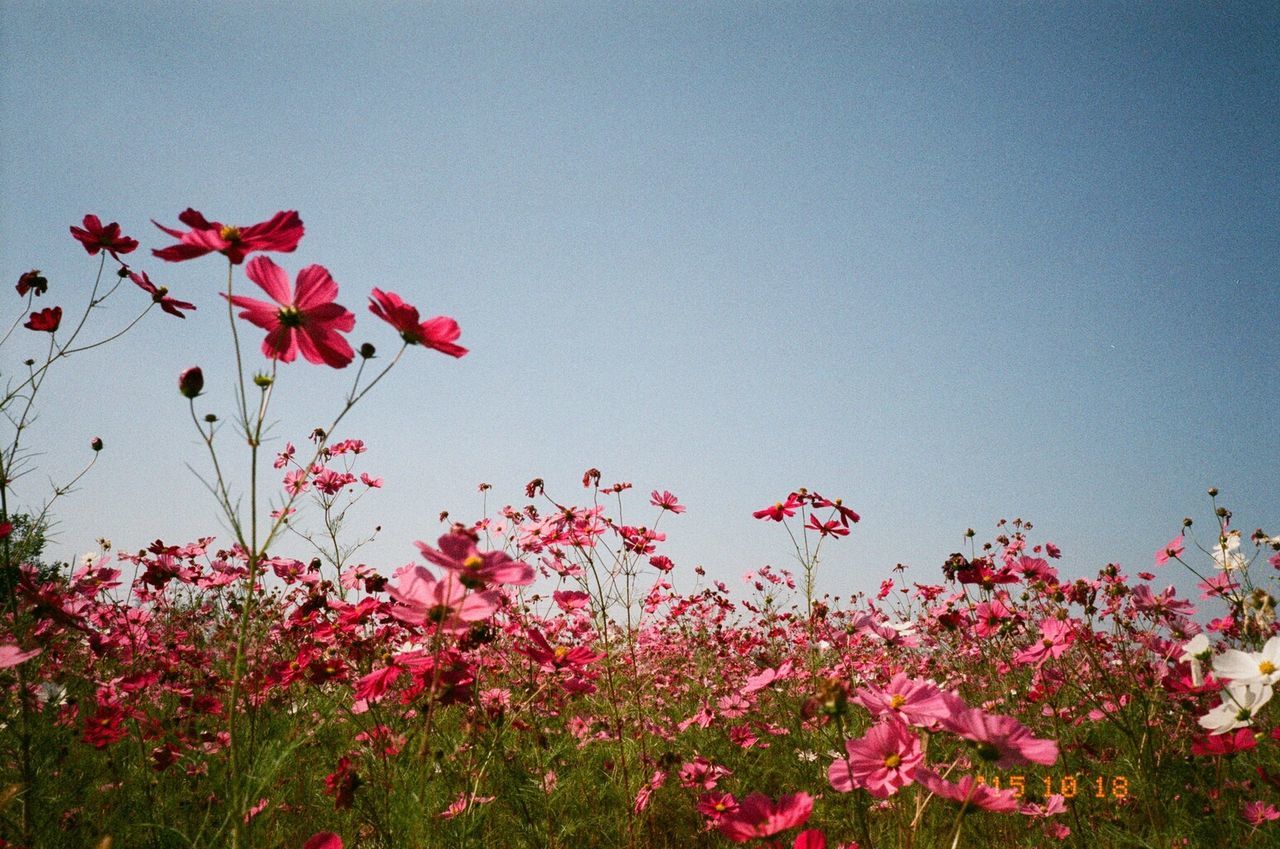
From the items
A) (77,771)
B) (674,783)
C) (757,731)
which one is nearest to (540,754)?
(674,783)

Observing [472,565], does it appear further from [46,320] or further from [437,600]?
[46,320]

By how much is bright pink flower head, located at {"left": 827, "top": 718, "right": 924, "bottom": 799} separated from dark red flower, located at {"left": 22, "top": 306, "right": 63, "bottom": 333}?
2247 millimetres

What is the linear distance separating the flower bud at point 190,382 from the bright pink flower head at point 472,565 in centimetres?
60

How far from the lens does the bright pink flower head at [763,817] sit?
98cm

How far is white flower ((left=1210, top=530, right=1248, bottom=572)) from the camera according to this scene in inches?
100.0

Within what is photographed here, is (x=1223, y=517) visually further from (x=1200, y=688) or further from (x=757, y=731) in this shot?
(x=757, y=731)

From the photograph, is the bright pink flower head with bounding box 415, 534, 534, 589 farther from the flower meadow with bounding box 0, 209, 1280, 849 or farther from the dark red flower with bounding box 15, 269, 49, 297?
the dark red flower with bounding box 15, 269, 49, 297

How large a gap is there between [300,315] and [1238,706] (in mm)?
2230

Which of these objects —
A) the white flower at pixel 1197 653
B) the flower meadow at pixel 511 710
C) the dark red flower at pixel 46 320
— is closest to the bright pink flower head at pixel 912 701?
the flower meadow at pixel 511 710

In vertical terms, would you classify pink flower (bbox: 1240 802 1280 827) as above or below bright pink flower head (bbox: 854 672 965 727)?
below

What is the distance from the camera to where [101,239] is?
60.0 inches
